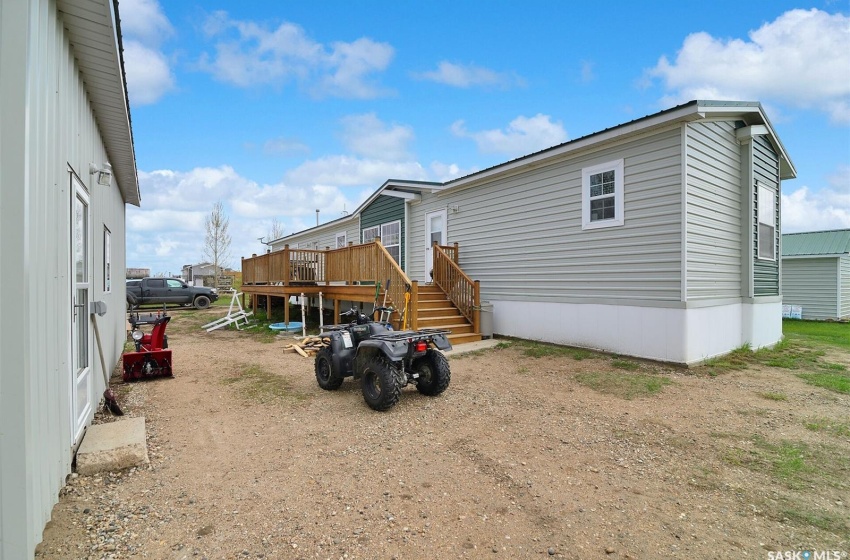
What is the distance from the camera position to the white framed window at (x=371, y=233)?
14.7m

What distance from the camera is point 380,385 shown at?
4.68 m

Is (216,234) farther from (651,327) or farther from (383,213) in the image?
(651,327)

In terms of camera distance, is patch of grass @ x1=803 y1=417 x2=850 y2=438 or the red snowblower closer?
patch of grass @ x1=803 y1=417 x2=850 y2=438

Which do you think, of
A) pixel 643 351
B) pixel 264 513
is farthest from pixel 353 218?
pixel 264 513

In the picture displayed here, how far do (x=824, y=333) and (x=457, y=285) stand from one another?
1127 cm

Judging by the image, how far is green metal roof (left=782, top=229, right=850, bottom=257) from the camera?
1633 cm

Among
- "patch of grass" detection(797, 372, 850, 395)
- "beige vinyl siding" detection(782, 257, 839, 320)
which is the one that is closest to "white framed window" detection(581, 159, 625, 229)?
"patch of grass" detection(797, 372, 850, 395)

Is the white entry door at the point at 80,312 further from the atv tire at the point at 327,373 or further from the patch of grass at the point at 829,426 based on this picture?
the patch of grass at the point at 829,426

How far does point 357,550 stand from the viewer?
7.46ft

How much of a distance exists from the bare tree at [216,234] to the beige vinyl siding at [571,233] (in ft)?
85.2

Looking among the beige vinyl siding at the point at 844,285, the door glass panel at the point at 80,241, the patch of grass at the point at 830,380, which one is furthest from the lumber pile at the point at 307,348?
the beige vinyl siding at the point at 844,285

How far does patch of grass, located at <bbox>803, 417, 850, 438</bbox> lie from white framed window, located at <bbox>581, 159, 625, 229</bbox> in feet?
13.8

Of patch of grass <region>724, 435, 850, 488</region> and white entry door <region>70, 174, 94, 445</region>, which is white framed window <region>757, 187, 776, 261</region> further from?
white entry door <region>70, 174, 94, 445</region>

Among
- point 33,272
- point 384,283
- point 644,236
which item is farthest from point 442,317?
point 33,272
